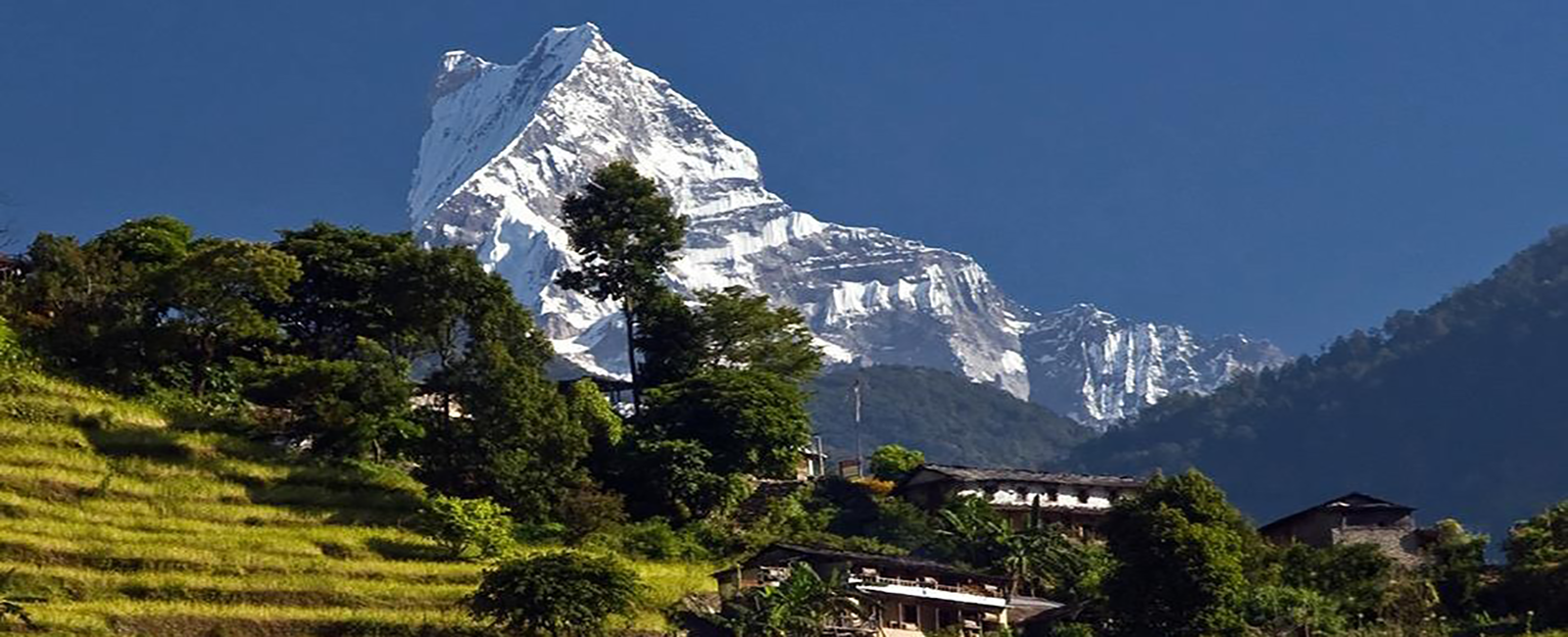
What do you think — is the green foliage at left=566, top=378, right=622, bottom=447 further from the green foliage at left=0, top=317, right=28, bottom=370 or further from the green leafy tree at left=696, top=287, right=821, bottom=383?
the green foliage at left=0, top=317, right=28, bottom=370

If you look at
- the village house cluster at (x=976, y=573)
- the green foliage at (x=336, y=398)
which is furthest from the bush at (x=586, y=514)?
A: the green foliage at (x=336, y=398)

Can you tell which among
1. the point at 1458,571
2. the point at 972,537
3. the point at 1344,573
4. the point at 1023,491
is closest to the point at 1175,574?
the point at 1344,573

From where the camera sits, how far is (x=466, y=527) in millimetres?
55375

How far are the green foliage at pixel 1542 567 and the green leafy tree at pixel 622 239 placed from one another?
121 feet

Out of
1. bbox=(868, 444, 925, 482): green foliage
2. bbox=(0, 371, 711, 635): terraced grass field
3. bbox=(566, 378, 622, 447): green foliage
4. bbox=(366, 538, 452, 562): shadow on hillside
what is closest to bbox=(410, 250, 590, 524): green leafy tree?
bbox=(566, 378, 622, 447): green foliage

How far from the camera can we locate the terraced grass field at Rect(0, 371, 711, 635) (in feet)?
157

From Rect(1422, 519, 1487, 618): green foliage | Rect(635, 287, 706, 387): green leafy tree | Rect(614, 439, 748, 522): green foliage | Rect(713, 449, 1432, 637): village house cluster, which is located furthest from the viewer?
Rect(635, 287, 706, 387): green leafy tree

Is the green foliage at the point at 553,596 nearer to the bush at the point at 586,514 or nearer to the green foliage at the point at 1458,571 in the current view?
the bush at the point at 586,514

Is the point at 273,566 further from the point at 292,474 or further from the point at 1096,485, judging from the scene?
the point at 1096,485

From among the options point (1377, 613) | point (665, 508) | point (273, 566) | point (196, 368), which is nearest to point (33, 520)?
point (273, 566)

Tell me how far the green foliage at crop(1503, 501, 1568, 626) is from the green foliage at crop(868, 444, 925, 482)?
106 feet

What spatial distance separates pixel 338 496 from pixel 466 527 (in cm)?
510

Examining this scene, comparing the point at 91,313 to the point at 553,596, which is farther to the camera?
the point at 91,313

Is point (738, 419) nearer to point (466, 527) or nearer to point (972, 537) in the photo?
point (972, 537)
